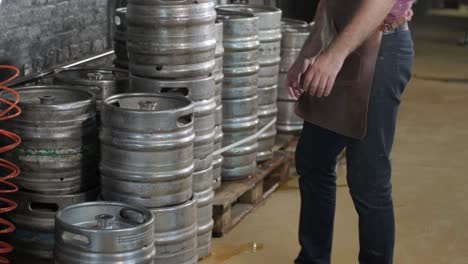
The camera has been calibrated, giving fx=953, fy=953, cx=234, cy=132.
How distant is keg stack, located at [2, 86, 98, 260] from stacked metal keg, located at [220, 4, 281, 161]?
75.7 inches

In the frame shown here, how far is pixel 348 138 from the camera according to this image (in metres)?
4.28

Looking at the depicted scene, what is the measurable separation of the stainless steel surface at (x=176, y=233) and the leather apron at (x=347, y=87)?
0.72 metres

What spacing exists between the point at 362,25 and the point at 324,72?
249 millimetres

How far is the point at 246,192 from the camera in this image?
5953 millimetres

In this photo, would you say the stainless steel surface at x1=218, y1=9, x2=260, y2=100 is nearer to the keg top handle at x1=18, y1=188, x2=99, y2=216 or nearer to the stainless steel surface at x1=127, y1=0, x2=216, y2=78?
the stainless steel surface at x1=127, y1=0, x2=216, y2=78

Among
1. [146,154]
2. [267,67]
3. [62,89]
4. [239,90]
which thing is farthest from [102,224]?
[267,67]

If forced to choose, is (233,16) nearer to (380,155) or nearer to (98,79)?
(98,79)

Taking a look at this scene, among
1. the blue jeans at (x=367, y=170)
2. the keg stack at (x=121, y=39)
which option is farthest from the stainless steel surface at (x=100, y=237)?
the keg stack at (x=121, y=39)

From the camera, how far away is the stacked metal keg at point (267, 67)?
6.13 meters

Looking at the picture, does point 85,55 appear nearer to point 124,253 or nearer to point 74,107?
point 74,107

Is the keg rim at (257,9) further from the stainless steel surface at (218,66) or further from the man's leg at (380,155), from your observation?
the man's leg at (380,155)

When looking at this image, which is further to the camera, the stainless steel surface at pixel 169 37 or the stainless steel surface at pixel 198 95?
the stainless steel surface at pixel 198 95

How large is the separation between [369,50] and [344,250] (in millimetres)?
1550

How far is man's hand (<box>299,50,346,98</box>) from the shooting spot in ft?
13.1
